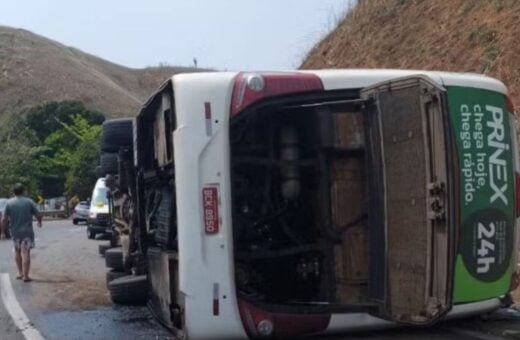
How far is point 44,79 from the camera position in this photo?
96562 millimetres

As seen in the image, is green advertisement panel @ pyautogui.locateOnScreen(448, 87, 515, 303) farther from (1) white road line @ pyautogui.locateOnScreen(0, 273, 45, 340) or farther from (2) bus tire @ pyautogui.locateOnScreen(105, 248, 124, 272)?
(2) bus tire @ pyautogui.locateOnScreen(105, 248, 124, 272)

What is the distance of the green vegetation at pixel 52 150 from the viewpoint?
6406 centimetres

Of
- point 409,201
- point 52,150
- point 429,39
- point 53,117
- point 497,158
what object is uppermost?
point 53,117

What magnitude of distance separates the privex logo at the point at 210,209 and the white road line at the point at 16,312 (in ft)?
9.26

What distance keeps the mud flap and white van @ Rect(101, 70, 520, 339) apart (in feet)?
0.04

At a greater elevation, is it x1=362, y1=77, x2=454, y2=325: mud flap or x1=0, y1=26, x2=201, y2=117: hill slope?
x1=0, y1=26, x2=201, y2=117: hill slope

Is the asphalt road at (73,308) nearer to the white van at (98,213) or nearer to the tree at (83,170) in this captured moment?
the white van at (98,213)

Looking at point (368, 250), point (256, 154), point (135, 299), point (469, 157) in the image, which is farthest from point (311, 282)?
point (135, 299)

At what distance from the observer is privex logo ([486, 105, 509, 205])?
689 centimetres

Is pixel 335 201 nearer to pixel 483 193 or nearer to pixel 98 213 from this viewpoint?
pixel 483 193

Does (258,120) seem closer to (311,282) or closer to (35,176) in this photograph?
(311,282)

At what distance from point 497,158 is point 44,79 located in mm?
93141

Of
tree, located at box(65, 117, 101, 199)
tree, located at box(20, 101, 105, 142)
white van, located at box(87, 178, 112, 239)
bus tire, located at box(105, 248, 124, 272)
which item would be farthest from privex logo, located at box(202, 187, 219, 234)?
tree, located at box(20, 101, 105, 142)

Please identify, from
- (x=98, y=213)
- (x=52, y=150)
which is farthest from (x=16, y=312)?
(x=52, y=150)
